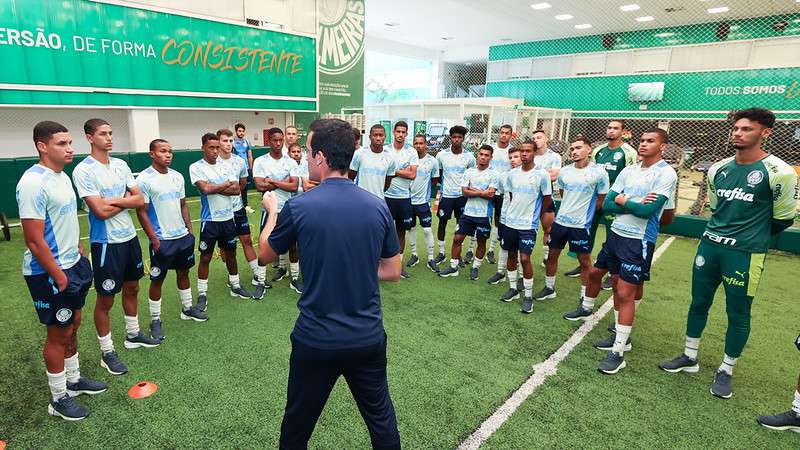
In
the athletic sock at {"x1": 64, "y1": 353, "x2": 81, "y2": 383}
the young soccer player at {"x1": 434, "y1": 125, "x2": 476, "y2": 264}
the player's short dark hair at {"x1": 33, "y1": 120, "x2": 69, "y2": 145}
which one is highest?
the player's short dark hair at {"x1": 33, "y1": 120, "x2": 69, "y2": 145}

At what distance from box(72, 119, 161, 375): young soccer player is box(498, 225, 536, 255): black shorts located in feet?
13.2

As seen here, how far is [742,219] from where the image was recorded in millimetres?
3559

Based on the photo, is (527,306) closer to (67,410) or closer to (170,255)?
(170,255)

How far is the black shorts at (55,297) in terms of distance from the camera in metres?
2.99

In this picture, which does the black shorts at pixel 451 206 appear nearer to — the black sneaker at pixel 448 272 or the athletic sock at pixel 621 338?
the black sneaker at pixel 448 272

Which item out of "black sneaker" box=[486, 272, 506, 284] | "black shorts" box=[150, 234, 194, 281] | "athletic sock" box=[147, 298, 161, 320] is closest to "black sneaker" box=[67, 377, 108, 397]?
"athletic sock" box=[147, 298, 161, 320]

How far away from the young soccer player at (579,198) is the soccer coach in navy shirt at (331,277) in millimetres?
3902

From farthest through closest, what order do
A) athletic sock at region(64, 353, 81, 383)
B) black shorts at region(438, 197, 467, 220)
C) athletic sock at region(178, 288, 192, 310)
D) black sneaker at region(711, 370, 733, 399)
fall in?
black shorts at region(438, 197, 467, 220) < athletic sock at region(178, 288, 192, 310) < black sneaker at region(711, 370, 733, 399) < athletic sock at region(64, 353, 81, 383)

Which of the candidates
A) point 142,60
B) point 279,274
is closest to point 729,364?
point 279,274

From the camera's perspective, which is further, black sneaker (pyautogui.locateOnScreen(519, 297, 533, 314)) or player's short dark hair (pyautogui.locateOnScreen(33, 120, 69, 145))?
black sneaker (pyautogui.locateOnScreen(519, 297, 533, 314))

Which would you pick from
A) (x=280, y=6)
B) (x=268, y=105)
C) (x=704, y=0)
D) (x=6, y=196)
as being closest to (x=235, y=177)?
(x=6, y=196)

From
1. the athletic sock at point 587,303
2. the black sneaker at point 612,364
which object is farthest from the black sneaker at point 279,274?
the black sneaker at point 612,364

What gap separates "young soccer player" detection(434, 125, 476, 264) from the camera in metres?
6.80

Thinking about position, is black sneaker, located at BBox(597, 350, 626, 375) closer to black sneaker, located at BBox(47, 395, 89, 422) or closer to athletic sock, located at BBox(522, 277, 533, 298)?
athletic sock, located at BBox(522, 277, 533, 298)
